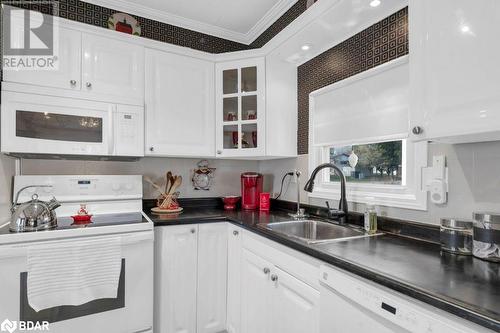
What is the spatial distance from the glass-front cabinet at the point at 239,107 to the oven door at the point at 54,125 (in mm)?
857

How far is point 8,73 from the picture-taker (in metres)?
1.61

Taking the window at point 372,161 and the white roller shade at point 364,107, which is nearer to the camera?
the white roller shade at point 364,107

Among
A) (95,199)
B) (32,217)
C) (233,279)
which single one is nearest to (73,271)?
(32,217)

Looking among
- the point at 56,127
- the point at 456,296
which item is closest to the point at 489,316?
the point at 456,296

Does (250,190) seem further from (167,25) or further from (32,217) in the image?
(167,25)

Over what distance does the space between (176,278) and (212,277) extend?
0.26 metres

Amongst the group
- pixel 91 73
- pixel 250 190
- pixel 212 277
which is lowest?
pixel 212 277


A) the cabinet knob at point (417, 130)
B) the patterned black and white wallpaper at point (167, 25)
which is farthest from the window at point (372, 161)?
the patterned black and white wallpaper at point (167, 25)

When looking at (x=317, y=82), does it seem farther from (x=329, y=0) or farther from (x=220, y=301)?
(x=220, y=301)

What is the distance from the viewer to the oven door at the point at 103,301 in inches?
52.5

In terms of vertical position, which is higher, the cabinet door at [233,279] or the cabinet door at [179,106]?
the cabinet door at [179,106]

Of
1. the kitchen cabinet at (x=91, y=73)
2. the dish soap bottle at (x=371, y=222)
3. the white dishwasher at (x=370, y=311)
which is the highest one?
the kitchen cabinet at (x=91, y=73)

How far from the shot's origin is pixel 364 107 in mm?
1714

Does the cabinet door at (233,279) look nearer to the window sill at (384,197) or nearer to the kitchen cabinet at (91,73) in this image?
the window sill at (384,197)
